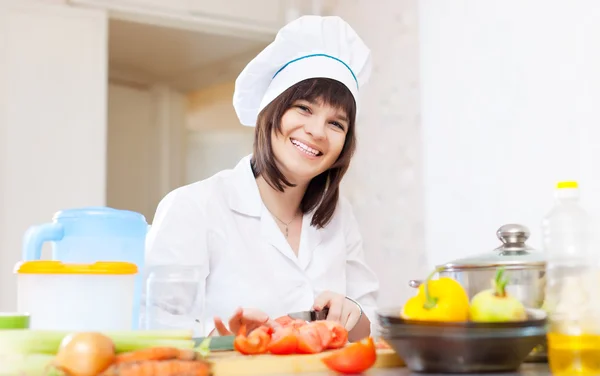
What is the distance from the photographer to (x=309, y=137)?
70.5 inches

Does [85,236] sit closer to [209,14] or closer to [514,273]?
[514,273]

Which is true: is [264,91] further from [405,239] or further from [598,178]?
[405,239]

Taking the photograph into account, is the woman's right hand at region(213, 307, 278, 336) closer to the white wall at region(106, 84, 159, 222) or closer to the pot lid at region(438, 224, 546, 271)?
the pot lid at region(438, 224, 546, 271)

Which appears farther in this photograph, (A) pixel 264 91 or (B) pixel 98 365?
(A) pixel 264 91

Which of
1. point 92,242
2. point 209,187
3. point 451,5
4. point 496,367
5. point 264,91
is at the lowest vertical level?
point 496,367

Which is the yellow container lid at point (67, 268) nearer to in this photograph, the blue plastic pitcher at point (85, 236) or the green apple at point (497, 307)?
the blue plastic pitcher at point (85, 236)

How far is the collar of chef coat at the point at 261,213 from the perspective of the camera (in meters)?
1.83

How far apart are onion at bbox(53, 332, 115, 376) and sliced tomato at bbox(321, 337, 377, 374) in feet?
0.90

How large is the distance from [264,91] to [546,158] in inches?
43.4

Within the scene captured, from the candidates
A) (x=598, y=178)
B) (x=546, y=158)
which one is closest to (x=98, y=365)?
(x=598, y=178)

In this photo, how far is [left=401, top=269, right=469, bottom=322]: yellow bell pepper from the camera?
89 cm

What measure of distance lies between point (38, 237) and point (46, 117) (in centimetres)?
231

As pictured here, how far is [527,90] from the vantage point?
260cm

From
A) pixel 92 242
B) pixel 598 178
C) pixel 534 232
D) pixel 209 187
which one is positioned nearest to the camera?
pixel 92 242
